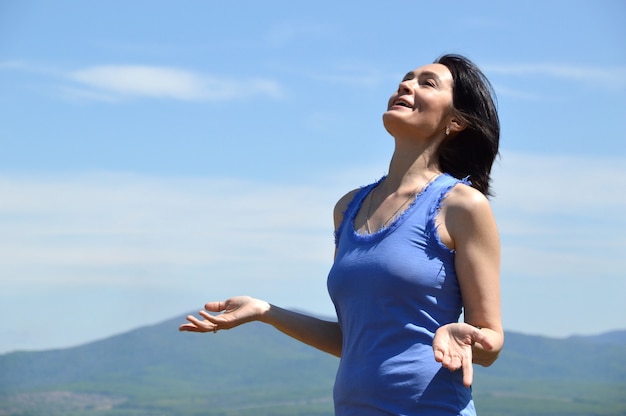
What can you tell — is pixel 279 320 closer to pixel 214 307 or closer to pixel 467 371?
pixel 214 307

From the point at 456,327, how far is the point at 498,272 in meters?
0.41

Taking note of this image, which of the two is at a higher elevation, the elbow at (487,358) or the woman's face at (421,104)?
the woman's face at (421,104)

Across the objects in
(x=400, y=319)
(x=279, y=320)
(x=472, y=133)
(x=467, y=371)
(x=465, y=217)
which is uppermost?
(x=472, y=133)

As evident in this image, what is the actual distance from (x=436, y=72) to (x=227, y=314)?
1.06 meters

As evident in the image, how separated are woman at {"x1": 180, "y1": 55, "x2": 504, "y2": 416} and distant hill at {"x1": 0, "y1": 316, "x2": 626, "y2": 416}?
88.5m

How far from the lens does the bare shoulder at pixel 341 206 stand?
12.9 feet

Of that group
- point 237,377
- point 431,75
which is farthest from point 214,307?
point 237,377

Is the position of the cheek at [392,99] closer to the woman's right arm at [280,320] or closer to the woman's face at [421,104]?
the woman's face at [421,104]

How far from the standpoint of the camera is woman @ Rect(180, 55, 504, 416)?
3.32 meters

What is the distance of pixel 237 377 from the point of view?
128 metres

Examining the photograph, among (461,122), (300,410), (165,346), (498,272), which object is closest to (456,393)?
(498,272)

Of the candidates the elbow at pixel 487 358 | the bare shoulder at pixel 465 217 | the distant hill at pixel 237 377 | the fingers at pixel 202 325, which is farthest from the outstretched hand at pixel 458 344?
the distant hill at pixel 237 377

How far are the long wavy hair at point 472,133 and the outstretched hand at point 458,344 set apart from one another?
73cm

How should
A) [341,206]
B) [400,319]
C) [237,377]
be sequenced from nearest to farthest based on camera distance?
1. [400,319]
2. [341,206]
3. [237,377]
